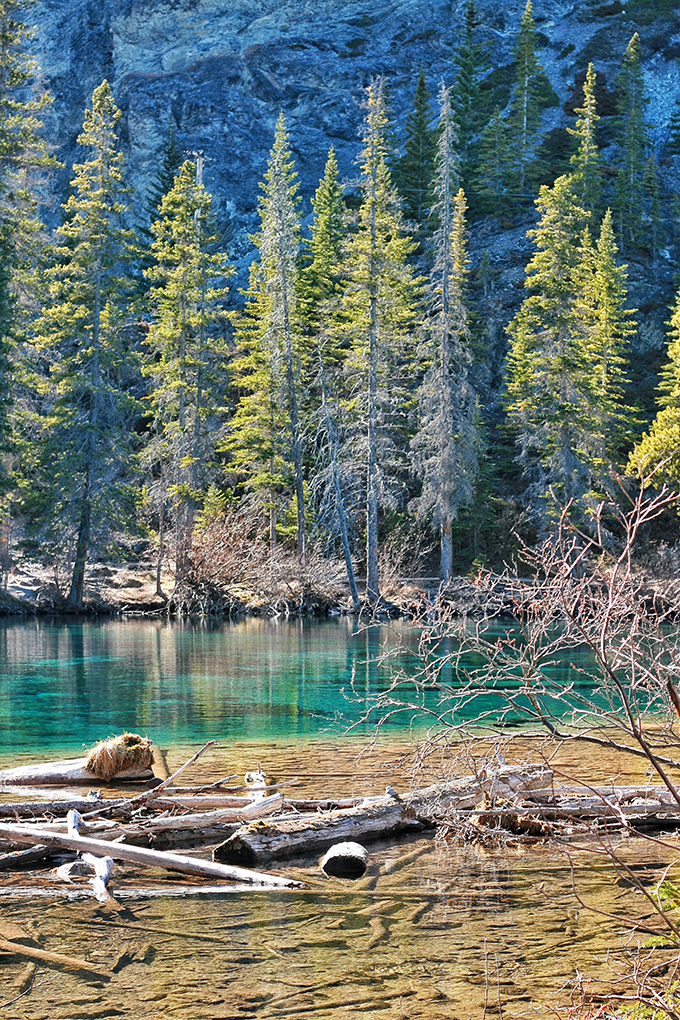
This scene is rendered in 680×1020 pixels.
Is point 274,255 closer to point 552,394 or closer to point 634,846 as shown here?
point 552,394

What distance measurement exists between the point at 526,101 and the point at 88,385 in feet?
138

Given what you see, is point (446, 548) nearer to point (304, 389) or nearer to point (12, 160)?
point (304, 389)

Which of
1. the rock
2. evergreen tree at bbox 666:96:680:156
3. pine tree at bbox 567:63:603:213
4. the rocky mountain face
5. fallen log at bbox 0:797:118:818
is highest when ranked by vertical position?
the rocky mountain face

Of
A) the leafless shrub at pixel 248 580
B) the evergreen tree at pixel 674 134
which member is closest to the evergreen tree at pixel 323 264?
the leafless shrub at pixel 248 580

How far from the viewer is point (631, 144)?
59.3 m

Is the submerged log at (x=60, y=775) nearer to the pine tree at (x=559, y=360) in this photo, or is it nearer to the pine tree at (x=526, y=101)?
the pine tree at (x=559, y=360)

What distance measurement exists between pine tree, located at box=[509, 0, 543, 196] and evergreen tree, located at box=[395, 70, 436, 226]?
565 centimetres

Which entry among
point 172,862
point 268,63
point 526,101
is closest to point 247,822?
point 172,862

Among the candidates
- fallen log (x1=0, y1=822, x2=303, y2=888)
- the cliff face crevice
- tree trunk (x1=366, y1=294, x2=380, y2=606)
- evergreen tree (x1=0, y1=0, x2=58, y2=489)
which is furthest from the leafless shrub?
the cliff face crevice

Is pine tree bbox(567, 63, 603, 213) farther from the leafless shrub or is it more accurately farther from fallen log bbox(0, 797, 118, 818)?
fallen log bbox(0, 797, 118, 818)

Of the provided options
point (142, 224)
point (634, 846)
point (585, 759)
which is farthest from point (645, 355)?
point (634, 846)

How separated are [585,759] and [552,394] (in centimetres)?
2809

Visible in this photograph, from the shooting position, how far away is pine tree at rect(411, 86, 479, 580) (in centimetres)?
3656

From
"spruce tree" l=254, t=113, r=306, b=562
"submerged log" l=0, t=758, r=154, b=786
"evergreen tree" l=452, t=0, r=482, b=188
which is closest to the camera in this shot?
"submerged log" l=0, t=758, r=154, b=786
